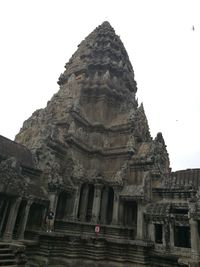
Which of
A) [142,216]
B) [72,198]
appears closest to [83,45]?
[72,198]

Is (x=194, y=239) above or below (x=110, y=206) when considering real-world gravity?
below

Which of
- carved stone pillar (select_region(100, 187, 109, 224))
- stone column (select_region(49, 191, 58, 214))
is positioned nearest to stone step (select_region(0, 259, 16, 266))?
stone column (select_region(49, 191, 58, 214))

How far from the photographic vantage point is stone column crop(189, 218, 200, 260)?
14.5m

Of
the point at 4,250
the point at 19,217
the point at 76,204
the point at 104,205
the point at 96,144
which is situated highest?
the point at 96,144

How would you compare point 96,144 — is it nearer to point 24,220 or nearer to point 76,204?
point 76,204

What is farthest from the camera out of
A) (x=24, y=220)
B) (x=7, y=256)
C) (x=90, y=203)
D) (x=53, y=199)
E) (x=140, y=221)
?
(x=90, y=203)

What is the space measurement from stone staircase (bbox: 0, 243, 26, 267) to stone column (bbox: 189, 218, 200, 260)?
986cm

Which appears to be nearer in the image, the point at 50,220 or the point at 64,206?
the point at 50,220

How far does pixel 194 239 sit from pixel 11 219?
10.9 meters

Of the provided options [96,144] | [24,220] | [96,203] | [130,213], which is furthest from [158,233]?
[96,144]

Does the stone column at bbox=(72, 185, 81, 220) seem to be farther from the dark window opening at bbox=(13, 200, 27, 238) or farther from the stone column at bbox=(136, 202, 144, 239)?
the stone column at bbox=(136, 202, 144, 239)

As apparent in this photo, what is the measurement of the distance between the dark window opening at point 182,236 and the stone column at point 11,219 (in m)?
10.1

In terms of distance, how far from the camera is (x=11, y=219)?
45.3 ft

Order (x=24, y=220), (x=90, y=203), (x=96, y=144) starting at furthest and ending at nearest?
1. (x=96, y=144)
2. (x=90, y=203)
3. (x=24, y=220)
